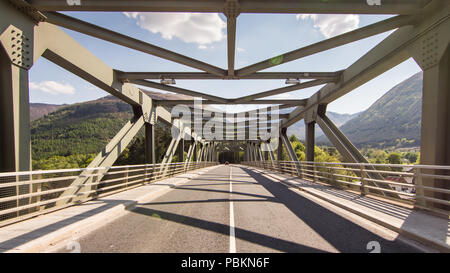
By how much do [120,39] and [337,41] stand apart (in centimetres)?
774

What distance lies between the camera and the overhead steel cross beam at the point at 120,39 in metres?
7.13

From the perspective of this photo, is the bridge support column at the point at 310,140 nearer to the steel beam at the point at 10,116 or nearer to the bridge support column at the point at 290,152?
the bridge support column at the point at 290,152

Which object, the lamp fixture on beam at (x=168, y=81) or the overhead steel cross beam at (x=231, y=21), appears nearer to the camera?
the overhead steel cross beam at (x=231, y=21)

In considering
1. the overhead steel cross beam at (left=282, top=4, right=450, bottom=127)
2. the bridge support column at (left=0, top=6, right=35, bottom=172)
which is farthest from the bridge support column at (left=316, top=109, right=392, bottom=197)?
the bridge support column at (left=0, top=6, right=35, bottom=172)

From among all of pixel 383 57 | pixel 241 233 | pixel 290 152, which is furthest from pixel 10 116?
pixel 290 152

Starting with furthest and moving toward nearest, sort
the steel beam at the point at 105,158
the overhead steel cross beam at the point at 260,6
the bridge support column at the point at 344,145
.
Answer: the bridge support column at the point at 344,145, the steel beam at the point at 105,158, the overhead steel cross beam at the point at 260,6

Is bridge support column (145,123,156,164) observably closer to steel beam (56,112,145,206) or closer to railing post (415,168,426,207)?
steel beam (56,112,145,206)

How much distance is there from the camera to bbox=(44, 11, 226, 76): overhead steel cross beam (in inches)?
281

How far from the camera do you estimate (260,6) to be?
647 centimetres

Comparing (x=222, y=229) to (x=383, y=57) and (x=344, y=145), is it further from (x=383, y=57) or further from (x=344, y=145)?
(x=344, y=145)

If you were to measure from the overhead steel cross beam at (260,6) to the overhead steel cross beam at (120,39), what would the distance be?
2.00 feet

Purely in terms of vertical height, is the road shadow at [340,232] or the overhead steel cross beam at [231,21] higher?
the overhead steel cross beam at [231,21]

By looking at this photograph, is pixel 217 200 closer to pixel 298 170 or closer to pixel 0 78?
pixel 0 78

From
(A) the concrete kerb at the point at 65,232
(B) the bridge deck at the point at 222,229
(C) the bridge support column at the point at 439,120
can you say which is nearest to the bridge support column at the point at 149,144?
(B) the bridge deck at the point at 222,229
